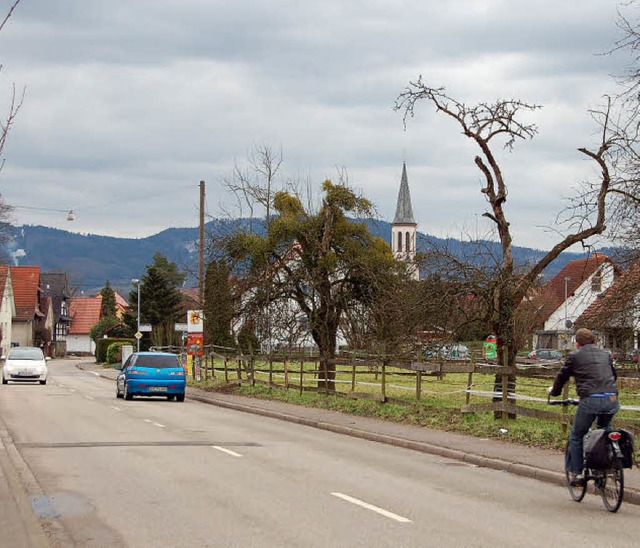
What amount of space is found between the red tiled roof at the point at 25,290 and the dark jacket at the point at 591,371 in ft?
322

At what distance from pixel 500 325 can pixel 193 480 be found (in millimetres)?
9610

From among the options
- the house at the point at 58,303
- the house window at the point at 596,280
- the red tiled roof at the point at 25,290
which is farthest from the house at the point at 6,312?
the house window at the point at 596,280

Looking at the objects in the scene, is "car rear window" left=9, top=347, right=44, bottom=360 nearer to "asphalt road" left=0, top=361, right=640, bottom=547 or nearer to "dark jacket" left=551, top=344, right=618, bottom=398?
"asphalt road" left=0, top=361, right=640, bottom=547

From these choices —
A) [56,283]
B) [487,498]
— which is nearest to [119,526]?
[487,498]

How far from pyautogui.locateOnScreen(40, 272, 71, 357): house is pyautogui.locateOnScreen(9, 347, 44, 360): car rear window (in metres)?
89.6

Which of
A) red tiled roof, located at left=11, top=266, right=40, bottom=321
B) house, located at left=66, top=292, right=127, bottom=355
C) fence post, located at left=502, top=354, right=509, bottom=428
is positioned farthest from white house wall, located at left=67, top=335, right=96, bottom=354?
fence post, located at left=502, top=354, right=509, bottom=428

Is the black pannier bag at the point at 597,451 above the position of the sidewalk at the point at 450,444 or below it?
above

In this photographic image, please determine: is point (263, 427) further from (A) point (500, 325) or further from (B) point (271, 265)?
(B) point (271, 265)

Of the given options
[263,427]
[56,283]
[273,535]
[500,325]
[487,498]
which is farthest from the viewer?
[56,283]

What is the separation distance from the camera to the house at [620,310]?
19.2 m

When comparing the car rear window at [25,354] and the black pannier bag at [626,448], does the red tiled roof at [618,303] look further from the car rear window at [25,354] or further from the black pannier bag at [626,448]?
the car rear window at [25,354]

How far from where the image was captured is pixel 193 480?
41.5 feet

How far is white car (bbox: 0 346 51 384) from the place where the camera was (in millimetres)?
41938

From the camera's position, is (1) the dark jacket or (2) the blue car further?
(2) the blue car
